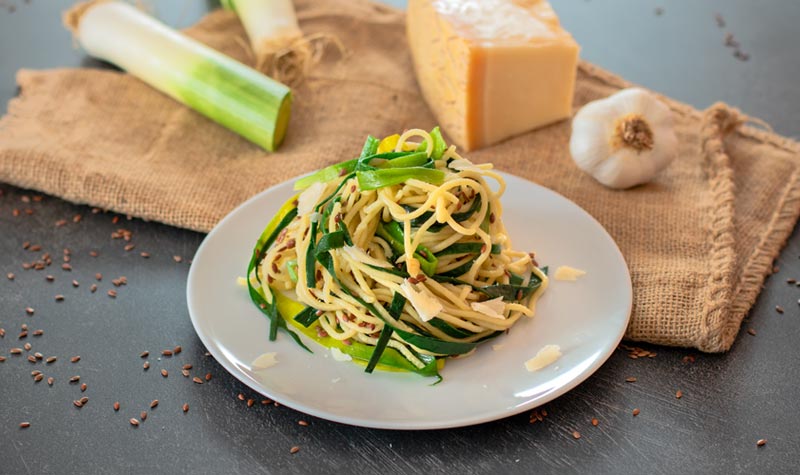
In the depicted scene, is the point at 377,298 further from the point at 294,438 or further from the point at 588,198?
the point at 588,198

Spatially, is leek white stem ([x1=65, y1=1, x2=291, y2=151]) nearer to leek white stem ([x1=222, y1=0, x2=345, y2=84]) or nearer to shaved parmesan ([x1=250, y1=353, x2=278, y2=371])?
leek white stem ([x1=222, y1=0, x2=345, y2=84])

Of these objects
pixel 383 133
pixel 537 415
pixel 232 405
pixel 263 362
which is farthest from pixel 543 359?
pixel 383 133

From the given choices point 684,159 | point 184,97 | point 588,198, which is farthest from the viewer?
point 184,97

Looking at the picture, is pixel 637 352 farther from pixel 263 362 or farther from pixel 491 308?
pixel 263 362

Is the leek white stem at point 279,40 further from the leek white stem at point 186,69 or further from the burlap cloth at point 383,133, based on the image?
the leek white stem at point 186,69

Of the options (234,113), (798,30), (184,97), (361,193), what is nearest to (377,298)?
(361,193)

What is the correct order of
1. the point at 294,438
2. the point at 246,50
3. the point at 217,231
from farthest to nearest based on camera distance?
the point at 246,50, the point at 217,231, the point at 294,438
